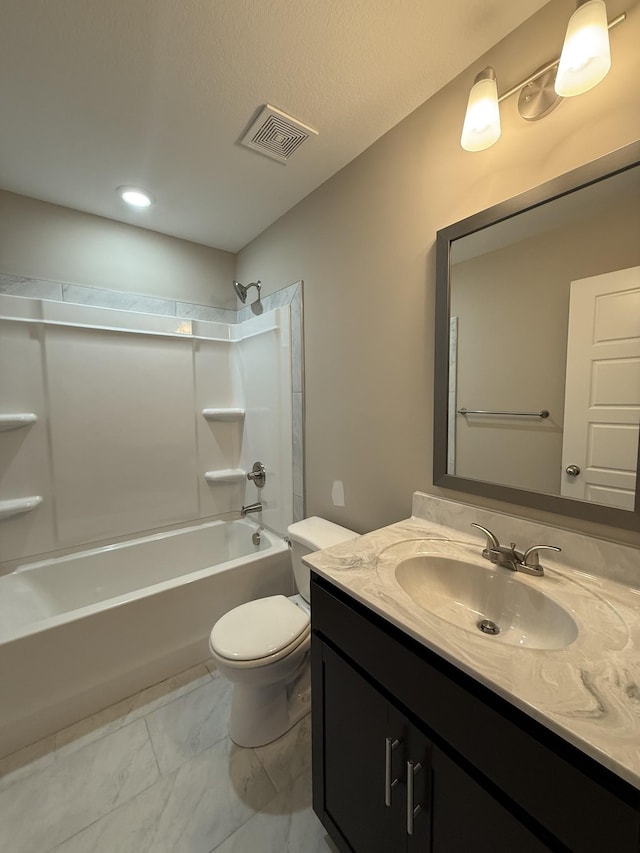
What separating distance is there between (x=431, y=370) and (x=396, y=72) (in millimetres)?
1001

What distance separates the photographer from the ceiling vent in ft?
4.29

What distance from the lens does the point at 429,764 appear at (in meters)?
0.67

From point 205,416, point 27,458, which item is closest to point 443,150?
point 205,416

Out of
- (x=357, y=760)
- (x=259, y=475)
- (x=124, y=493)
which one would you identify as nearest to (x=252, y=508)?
(x=259, y=475)

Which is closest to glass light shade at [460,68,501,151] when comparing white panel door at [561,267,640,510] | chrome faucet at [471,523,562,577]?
white panel door at [561,267,640,510]

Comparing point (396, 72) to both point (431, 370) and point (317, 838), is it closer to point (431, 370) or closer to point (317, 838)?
point (431, 370)

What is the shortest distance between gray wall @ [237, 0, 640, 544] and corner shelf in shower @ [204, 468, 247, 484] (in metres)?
0.79

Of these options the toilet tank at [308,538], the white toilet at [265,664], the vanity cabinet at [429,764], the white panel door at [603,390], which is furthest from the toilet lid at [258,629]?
the white panel door at [603,390]

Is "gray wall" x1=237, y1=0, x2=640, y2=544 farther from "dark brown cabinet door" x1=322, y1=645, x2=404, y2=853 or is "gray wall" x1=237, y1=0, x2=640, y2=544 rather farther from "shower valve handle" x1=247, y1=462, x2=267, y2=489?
"dark brown cabinet door" x1=322, y1=645, x2=404, y2=853

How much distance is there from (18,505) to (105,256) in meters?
1.51

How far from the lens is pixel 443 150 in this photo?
122 cm

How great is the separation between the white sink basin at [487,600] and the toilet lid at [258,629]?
2.09 ft

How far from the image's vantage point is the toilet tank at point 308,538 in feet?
5.24

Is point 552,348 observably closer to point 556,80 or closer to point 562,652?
point 556,80
